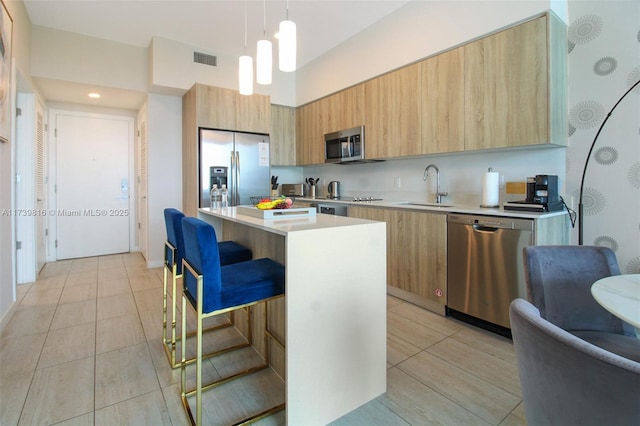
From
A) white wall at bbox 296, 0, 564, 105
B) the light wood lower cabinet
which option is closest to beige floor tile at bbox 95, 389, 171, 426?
the light wood lower cabinet

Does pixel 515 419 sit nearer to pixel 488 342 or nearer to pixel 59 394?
pixel 488 342

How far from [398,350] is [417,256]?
37.9 inches

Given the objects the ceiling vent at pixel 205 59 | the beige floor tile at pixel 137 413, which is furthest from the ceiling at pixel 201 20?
the beige floor tile at pixel 137 413

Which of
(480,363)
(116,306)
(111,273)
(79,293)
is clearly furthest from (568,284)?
(111,273)

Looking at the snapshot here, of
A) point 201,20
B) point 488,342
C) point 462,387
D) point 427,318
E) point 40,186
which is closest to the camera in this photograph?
point 462,387

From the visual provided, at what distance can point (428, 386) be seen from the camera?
176 cm

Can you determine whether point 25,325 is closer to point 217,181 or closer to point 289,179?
point 217,181

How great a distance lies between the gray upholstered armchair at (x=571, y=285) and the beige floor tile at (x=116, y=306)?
3.01 metres

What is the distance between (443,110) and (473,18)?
29.7 inches

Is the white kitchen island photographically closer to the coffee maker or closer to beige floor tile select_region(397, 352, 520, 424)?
beige floor tile select_region(397, 352, 520, 424)

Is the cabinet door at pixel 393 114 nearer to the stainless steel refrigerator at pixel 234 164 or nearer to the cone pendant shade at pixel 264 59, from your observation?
the stainless steel refrigerator at pixel 234 164

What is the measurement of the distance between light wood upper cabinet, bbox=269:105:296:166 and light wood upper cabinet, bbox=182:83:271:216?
440mm

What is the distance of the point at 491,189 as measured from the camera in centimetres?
268

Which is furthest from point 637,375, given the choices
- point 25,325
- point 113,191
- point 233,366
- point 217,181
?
point 113,191
